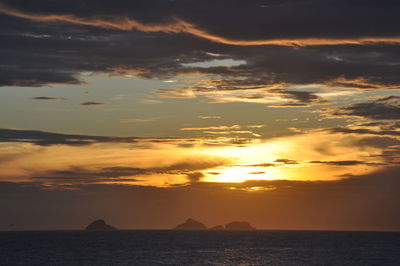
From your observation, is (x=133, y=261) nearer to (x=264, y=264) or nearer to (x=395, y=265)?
(x=264, y=264)

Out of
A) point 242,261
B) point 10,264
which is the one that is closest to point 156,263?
point 242,261

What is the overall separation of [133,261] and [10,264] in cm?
2291

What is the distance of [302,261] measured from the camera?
113 metres

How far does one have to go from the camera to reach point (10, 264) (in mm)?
106250

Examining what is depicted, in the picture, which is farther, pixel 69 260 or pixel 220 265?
pixel 69 260

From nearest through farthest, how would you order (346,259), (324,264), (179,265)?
1. (179,265)
2. (324,264)
3. (346,259)

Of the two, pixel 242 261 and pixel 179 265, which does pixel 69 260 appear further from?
pixel 242 261

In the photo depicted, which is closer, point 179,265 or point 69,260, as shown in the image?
point 179,265

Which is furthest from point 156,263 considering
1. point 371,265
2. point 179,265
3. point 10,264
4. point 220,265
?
point 371,265

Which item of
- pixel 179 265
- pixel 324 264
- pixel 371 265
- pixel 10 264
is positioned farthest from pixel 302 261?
pixel 10 264

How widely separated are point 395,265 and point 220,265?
1316 inches

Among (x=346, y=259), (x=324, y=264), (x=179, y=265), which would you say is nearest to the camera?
(x=179, y=265)

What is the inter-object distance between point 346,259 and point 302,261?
1483 cm

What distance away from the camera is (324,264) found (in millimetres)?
108125
